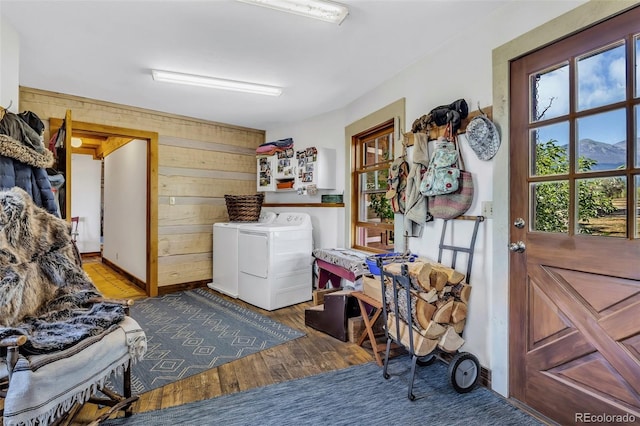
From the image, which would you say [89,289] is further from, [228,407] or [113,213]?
[113,213]

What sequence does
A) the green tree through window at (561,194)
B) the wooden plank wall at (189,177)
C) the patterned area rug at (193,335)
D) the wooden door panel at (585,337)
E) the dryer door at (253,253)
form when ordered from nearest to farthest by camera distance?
the wooden door panel at (585,337) < the green tree through window at (561,194) < the patterned area rug at (193,335) < the dryer door at (253,253) < the wooden plank wall at (189,177)

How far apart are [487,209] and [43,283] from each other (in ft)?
8.93

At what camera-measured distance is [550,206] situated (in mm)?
1806

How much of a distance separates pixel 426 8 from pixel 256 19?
1.07 m

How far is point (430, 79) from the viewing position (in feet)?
8.54

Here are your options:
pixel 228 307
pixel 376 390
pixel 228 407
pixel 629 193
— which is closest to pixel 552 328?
pixel 629 193

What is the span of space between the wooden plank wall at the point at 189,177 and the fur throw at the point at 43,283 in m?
2.20

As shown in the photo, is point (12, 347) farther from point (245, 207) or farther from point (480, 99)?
point (245, 207)

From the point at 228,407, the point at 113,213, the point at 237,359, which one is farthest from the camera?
the point at 113,213

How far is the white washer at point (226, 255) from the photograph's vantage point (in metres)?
4.06

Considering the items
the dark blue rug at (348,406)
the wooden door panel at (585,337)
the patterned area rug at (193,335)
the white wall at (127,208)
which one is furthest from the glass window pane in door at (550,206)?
the white wall at (127,208)

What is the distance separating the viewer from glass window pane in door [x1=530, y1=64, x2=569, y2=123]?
1.74m

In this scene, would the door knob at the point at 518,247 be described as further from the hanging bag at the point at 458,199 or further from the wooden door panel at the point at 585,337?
the hanging bag at the point at 458,199

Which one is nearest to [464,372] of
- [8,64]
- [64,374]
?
[64,374]
